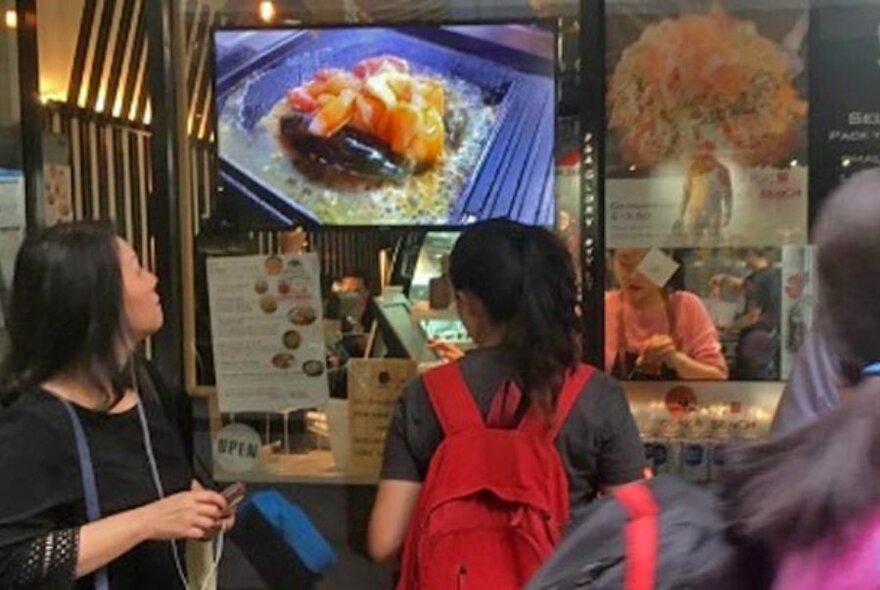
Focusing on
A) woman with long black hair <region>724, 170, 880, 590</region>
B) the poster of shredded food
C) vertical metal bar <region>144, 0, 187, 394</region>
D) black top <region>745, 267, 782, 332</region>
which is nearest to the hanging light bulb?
vertical metal bar <region>144, 0, 187, 394</region>

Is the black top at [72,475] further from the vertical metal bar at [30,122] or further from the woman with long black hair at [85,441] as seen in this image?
the vertical metal bar at [30,122]

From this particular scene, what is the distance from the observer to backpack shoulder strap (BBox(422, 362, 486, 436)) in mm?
2502

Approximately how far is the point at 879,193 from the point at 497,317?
145 cm

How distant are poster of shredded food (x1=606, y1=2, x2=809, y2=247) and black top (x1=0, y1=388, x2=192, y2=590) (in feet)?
6.51

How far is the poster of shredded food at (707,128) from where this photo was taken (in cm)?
402

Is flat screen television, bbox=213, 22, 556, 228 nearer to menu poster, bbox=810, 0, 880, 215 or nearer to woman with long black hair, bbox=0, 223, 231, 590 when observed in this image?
menu poster, bbox=810, 0, 880, 215

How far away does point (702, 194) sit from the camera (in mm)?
4105

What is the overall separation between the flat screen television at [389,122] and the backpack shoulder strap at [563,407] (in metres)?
1.45

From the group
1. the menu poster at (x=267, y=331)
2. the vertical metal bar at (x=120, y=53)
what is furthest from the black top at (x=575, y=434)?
the vertical metal bar at (x=120, y=53)

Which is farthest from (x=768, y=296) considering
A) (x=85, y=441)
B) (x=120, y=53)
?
(x=120, y=53)

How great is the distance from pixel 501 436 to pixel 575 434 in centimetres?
16

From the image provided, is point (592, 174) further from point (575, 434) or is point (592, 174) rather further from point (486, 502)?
point (486, 502)

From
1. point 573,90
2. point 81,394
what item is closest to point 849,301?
point 81,394

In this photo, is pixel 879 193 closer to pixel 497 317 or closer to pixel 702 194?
pixel 497 317
